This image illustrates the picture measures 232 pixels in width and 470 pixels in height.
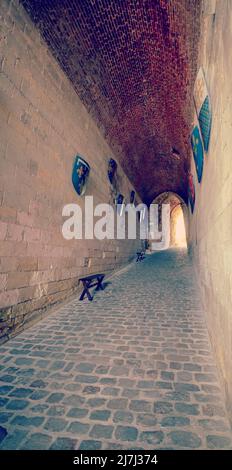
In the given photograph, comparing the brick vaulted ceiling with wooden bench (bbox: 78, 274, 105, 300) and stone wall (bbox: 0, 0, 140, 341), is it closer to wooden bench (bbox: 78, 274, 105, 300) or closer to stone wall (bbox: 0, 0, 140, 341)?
stone wall (bbox: 0, 0, 140, 341)

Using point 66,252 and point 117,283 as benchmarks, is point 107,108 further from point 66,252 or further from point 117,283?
point 117,283

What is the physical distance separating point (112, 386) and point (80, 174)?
507 centimetres

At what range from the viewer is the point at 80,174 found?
6.12 metres

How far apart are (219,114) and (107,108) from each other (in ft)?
19.4

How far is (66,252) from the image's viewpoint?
549 cm

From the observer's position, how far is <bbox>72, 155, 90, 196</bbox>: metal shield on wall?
5.88 metres

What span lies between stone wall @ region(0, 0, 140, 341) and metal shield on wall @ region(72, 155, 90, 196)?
17 centimetres

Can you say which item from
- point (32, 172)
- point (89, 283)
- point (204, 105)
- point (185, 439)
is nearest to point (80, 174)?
point (32, 172)

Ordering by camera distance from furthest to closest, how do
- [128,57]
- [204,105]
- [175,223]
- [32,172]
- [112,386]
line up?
[175,223] < [128,57] < [32,172] < [204,105] < [112,386]

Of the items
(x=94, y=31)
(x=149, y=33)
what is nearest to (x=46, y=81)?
(x=94, y=31)

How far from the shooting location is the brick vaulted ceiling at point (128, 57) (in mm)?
4426

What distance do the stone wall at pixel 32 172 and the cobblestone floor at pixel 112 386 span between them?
819 mm

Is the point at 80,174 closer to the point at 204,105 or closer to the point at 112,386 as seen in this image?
the point at 204,105

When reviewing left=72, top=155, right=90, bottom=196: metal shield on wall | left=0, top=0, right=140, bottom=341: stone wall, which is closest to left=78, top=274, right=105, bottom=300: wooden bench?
left=0, top=0, right=140, bottom=341: stone wall
